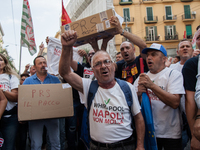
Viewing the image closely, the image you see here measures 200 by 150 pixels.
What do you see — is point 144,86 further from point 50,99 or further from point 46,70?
point 46,70

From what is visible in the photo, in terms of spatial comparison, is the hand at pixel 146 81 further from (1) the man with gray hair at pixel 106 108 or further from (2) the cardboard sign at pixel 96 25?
(2) the cardboard sign at pixel 96 25

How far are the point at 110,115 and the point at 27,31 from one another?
4182 mm

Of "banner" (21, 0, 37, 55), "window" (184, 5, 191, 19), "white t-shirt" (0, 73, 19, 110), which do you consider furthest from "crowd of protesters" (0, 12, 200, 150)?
"window" (184, 5, 191, 19)

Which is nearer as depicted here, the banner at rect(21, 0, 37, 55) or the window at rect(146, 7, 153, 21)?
the banner at rect(21, 0, 37, 55)

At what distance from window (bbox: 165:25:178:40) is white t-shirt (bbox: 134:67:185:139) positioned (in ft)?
83.7

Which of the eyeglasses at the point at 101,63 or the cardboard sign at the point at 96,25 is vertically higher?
the cardboard sign at the point at 96,25

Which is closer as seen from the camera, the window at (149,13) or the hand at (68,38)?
the hand at (68,38)

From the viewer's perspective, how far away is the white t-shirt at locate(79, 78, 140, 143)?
5.70 ft

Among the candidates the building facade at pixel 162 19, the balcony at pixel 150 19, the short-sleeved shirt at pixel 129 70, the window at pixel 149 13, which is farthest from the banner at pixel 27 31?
the window at pixel 149 13

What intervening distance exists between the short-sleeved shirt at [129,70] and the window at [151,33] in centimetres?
2327

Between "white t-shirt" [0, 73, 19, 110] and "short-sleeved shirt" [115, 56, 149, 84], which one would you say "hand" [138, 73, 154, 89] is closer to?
"short-sleeved shirt" [115, 56, 149, 84]

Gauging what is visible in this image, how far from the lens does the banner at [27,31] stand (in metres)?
4.81

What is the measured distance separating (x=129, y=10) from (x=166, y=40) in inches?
284

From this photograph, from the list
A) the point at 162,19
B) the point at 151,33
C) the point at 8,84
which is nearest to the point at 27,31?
the point at 8,84
